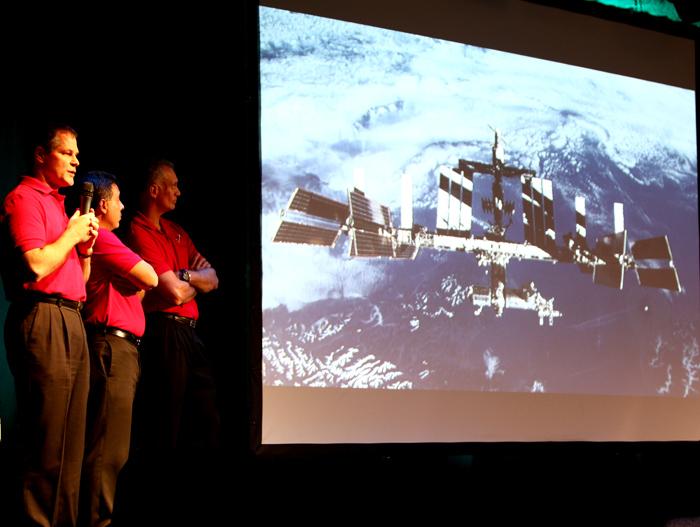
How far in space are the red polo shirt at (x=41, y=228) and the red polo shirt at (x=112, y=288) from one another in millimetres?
207

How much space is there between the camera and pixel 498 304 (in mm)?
4148

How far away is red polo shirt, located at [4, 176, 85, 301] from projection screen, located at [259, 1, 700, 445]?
957 mm

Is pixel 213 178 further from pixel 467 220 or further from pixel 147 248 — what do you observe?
pixel 467 220

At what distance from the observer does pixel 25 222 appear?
2.87 meters

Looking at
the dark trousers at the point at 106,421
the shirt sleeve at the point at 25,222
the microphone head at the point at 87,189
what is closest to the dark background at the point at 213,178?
the dark trousers at the point at 106,421

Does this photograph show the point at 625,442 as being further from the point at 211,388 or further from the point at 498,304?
the point at 211,388

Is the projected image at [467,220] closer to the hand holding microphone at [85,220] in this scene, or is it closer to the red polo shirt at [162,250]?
the red polo shirt at [162,250]

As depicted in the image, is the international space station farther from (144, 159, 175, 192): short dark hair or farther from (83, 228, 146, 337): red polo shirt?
(83, 228, 146, 337): red polo shirt

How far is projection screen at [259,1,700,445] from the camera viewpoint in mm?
3781

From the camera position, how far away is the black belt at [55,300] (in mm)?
2824

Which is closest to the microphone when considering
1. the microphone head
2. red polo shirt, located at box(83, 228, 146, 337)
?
the microphone head

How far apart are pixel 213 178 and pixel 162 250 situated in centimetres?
41

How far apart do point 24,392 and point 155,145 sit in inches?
49.0

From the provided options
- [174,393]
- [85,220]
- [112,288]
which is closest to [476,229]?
[174,393]
